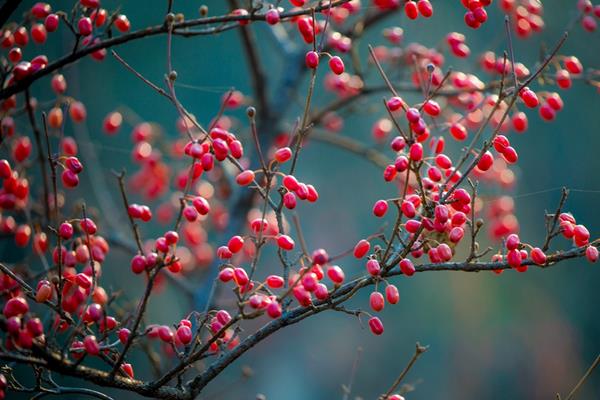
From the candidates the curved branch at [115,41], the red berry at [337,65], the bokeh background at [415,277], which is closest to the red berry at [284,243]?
the red berry at [337,65]

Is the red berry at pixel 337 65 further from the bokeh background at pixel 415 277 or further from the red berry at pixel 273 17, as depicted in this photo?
the bokeh background at pixel 415 277

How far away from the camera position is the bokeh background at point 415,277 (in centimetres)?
634

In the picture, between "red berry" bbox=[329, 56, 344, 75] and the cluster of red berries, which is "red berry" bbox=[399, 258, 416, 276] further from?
the cluster of red berries

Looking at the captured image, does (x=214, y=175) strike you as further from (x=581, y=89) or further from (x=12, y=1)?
(x=581, y=89)

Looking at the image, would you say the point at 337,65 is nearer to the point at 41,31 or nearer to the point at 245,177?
the point at 245,177

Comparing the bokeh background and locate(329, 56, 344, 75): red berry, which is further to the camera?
the bokeh background

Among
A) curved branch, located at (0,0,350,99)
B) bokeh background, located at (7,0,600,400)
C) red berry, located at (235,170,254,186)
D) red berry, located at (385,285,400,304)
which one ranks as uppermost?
curved branch, located at (0,0,350,99)

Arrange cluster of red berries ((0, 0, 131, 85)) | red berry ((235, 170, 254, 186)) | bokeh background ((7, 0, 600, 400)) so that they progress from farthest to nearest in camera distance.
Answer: bokeh background ((7, 0, 600, 400)) → cluster of red berries ((0, 0, 131, 85)) → red berry ((235, 170, 254, 186))

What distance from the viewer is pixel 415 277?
23.2 feet

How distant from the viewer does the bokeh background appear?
→ 6340mm


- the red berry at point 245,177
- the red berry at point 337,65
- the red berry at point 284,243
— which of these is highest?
the red berry at point 337,65

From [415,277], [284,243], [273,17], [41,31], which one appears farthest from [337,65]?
[415,277]

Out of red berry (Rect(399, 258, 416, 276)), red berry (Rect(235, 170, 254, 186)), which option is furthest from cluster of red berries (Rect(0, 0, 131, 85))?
red berry (Rect(399, 258, 416, 276))

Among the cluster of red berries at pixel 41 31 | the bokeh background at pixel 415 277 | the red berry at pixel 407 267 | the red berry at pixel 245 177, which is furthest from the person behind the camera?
→ the bokeh background at pixel 415 277
